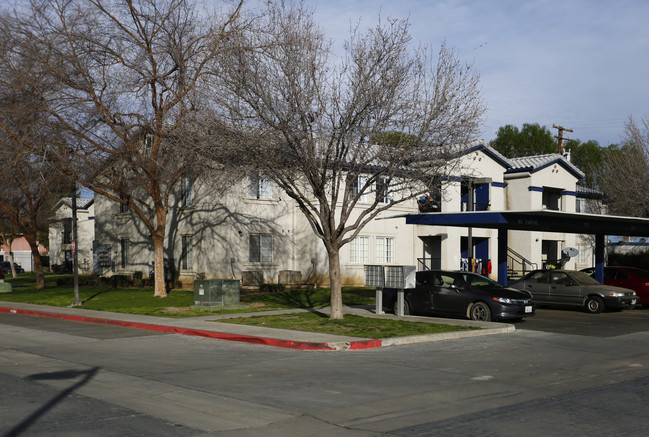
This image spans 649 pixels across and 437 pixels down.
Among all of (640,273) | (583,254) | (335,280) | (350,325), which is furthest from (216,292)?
(583,254)

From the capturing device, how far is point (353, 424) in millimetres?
8031

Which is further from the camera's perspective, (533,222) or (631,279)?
(631,279)

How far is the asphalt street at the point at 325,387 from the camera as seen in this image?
788 cm

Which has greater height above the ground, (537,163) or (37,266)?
(537,163)

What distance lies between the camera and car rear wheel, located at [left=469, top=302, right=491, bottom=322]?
764 inches

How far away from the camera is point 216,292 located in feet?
78.9

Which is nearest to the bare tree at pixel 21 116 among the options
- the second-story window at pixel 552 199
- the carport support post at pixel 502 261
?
the carport support post at pixel 502 261

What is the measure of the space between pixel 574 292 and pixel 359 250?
15.6 m

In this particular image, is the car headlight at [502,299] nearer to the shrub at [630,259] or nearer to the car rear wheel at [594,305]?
the car rear wheel at [594,305]

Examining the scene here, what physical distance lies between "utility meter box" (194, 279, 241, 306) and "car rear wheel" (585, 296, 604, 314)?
12.2 meters

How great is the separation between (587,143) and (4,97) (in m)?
61.2

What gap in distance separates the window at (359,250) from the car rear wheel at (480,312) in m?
17.6

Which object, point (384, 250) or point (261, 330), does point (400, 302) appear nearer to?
point (261, 330)

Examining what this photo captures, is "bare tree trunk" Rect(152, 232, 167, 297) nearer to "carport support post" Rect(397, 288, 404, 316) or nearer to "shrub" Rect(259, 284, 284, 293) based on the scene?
"shrub" Rect(259, 284, 284, 293)
